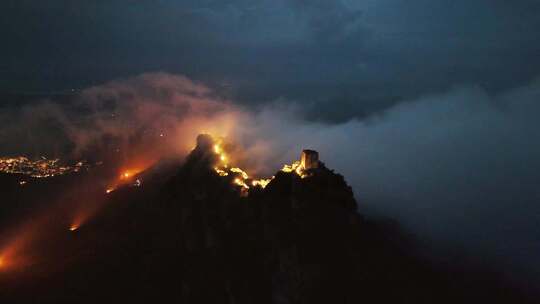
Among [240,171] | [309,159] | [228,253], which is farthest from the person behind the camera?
[240,171]

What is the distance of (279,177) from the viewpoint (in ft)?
185

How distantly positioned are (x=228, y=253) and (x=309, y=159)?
20.4 m

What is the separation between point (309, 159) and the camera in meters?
55.8

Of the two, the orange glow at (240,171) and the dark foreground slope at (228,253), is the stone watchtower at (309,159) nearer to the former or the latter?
the orange glow at (240,171)

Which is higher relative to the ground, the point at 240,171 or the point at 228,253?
the point at 240,171

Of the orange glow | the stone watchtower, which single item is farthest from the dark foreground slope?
the stone watchtower

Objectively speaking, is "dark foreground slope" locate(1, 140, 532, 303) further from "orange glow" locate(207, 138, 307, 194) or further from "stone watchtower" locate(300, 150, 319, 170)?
"stone watchtower" locate(300, 150, 319, 170)

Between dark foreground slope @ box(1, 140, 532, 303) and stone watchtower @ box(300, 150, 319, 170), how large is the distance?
1.99 meters

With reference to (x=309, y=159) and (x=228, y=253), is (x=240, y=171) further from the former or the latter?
(x=309, y=159)

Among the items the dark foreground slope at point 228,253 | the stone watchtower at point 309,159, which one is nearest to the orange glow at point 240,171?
the stone watchtower at point 309,159

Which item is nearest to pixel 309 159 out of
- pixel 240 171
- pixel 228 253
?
pixel 240 171

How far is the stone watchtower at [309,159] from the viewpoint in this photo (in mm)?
55500

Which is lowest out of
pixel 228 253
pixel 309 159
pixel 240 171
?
pixel 228 253

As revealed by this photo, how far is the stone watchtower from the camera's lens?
182 feet
